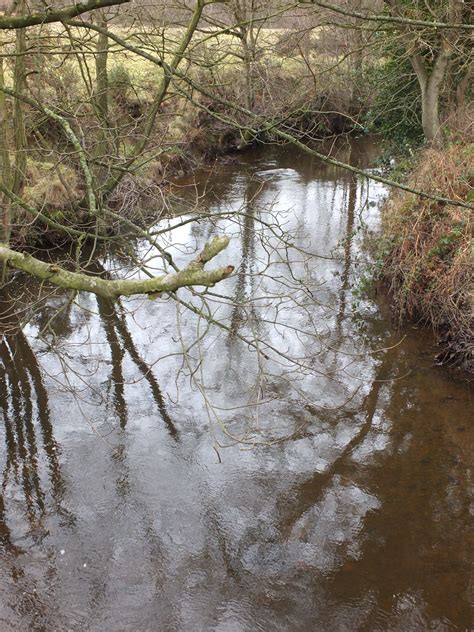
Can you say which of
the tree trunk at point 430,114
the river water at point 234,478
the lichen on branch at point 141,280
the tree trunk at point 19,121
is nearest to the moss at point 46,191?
the tree trunk at point 19,121

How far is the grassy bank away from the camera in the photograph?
24.9 feet

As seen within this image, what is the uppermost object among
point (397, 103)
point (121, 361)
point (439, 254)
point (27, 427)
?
point (397, 103)

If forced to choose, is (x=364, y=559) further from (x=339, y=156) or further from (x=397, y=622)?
(x=339, y=156)

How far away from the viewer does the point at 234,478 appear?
239 inches

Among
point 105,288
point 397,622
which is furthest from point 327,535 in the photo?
point 105,288

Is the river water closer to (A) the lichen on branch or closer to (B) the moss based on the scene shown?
(A) the lichen on branch

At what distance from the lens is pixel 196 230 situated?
41.5ft

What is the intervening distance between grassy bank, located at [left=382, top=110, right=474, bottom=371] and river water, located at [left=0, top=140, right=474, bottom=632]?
0.37m

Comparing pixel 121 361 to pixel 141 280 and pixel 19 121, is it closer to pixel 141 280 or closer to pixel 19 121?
pixel 19 121

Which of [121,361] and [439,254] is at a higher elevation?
[439,254]

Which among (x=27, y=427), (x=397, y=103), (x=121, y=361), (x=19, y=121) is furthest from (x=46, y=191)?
(x=397, y=103)

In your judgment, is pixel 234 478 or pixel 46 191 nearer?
pixel 234 478

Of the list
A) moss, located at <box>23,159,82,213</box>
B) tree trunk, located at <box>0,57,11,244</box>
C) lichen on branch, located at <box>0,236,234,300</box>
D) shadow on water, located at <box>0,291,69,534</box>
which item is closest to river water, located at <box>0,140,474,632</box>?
shadow on water, located at <box>0,291,69,534</box>

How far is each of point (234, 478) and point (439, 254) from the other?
464 cm
